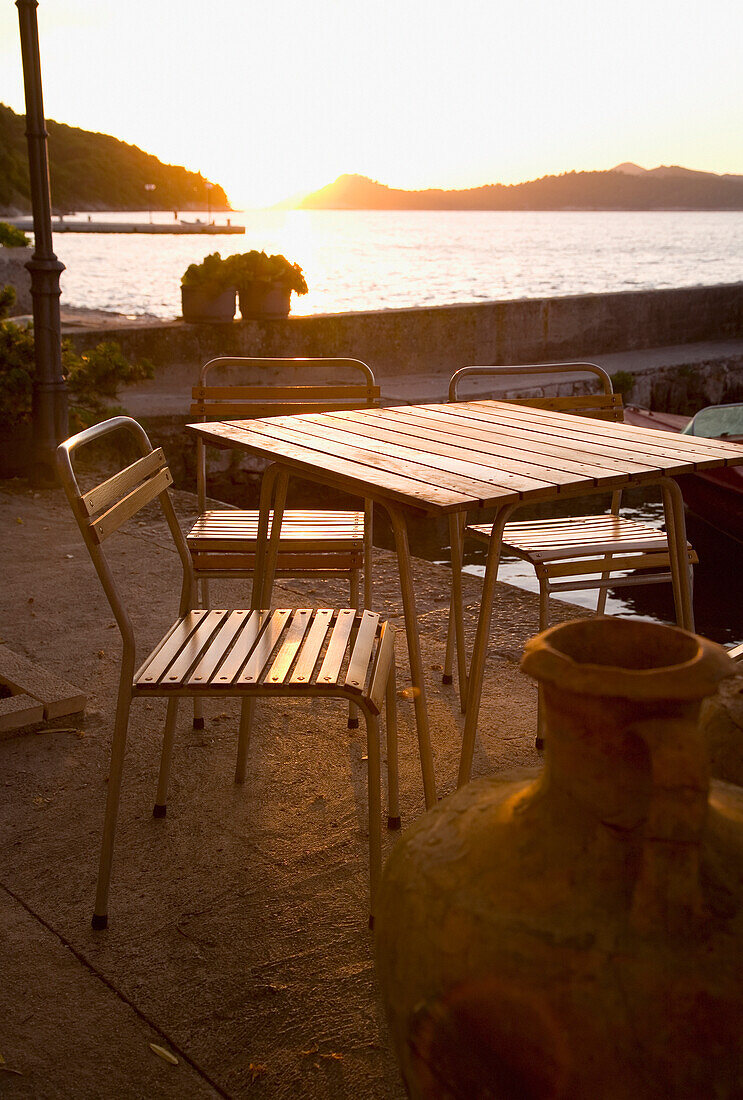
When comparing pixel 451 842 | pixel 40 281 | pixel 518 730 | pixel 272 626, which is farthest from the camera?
pixel 40 281

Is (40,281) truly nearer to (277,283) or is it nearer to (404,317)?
(277,283)

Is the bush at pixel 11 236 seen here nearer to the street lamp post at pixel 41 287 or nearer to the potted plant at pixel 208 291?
the potted plant at pixel 208 291

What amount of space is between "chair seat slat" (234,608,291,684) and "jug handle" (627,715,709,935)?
1164 mm

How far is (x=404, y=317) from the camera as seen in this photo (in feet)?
39.4

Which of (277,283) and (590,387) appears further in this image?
(590,387)

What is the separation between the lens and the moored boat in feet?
26.9

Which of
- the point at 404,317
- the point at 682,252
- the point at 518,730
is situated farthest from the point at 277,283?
the point at 682,252

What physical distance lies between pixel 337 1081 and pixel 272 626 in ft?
3.40

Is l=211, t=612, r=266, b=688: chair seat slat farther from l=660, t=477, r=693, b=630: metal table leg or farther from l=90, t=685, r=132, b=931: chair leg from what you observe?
l=660, t=477, r=693, b=630: metal table leg

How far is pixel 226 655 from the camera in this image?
7.38 feet

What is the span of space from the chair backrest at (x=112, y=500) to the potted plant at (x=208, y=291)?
26.3 feet

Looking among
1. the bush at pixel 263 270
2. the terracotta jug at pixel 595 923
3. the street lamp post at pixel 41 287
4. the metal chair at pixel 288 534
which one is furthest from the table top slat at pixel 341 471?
the bush at pixel 263 270

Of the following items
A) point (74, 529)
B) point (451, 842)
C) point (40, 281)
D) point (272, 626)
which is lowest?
point (74, 529)

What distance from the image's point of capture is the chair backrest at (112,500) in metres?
2.06
